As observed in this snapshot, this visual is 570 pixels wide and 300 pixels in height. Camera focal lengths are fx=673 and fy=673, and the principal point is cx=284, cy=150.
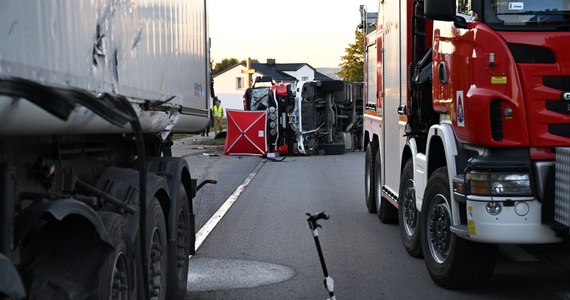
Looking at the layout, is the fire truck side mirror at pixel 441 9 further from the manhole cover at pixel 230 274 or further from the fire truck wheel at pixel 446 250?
the manhole cover at pixel 230 274

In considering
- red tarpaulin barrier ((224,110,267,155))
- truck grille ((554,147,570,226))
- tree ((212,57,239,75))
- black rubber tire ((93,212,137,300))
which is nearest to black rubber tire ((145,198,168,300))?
black rubber tire ((93,212,137,300))

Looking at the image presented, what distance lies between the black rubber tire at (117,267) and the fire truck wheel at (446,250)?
291 cm

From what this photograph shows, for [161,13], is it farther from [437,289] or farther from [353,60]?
[353,60]

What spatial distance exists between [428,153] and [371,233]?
2.97 metres

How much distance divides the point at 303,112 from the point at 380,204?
1299 cm

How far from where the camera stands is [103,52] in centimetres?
365

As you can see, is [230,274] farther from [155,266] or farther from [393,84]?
[393,84]

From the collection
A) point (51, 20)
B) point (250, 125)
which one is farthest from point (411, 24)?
point (250, 125)

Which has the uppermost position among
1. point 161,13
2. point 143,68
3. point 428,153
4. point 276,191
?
point 161,13

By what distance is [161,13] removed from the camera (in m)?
5.29

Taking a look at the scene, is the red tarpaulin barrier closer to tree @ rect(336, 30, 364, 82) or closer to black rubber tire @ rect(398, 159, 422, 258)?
black rubber tire @ rect(398, 159, 422, 258)

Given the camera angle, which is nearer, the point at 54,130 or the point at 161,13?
the point at 54,130

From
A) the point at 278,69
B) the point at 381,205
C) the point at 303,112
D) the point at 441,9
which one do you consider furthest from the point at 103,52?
the point at 278,69

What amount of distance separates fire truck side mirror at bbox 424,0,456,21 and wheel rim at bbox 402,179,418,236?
8.23 feet
